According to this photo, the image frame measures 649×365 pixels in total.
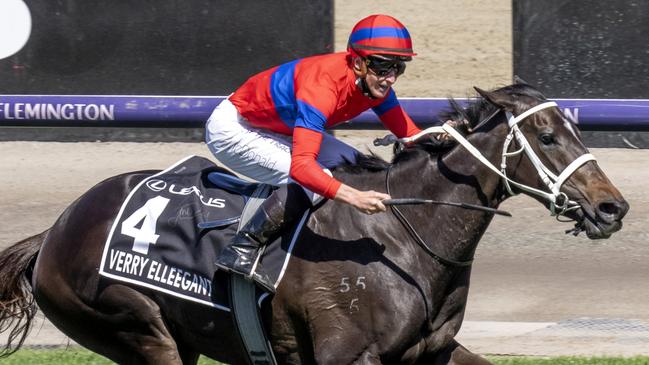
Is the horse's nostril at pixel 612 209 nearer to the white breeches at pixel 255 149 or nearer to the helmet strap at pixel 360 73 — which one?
the helmet strap at pixel 360 73

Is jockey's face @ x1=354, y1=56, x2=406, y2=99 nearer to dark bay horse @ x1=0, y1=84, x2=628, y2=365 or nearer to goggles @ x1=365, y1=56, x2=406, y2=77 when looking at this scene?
goggles @ x1=365, y1=56, x2=406, y2=77

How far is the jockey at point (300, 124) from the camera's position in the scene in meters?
5.17

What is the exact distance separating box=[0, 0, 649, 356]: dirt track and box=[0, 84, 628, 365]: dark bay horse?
2.72 m

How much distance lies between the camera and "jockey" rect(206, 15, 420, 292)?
5.17 m

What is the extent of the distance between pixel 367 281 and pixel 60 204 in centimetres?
582

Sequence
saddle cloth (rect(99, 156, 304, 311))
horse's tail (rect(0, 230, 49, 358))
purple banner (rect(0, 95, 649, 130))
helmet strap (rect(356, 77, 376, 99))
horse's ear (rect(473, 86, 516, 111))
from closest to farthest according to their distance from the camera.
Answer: horse's ear (rect(473, 86, 516, 111)) < helmet strap (rect(356, 77, 376, 99)) < saddle cloth (rect(99, 156, 304, 311)) < horse's tail (rect(0, 230, 49, 358)) < purple banner (rect(0, 95, 649, 130))

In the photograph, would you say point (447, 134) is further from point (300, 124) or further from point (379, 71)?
point (300, 124)

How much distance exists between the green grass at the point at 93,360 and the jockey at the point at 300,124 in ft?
5.95

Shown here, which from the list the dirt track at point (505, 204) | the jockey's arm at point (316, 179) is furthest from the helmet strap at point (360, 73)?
the dirt track at point (505, 204)

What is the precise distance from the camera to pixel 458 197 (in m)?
5.39

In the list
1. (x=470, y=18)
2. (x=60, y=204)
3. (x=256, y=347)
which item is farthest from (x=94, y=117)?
(x=256, y=347)

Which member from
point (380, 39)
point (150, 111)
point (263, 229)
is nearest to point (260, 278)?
point (263, 229)

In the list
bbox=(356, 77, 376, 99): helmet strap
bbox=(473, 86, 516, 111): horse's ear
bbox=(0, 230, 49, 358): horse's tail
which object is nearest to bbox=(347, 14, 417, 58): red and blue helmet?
bbox=(356, 77, 376, 99): helmet strap

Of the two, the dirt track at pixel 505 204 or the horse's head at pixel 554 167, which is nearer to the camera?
the horse's head at pixel 554 167
